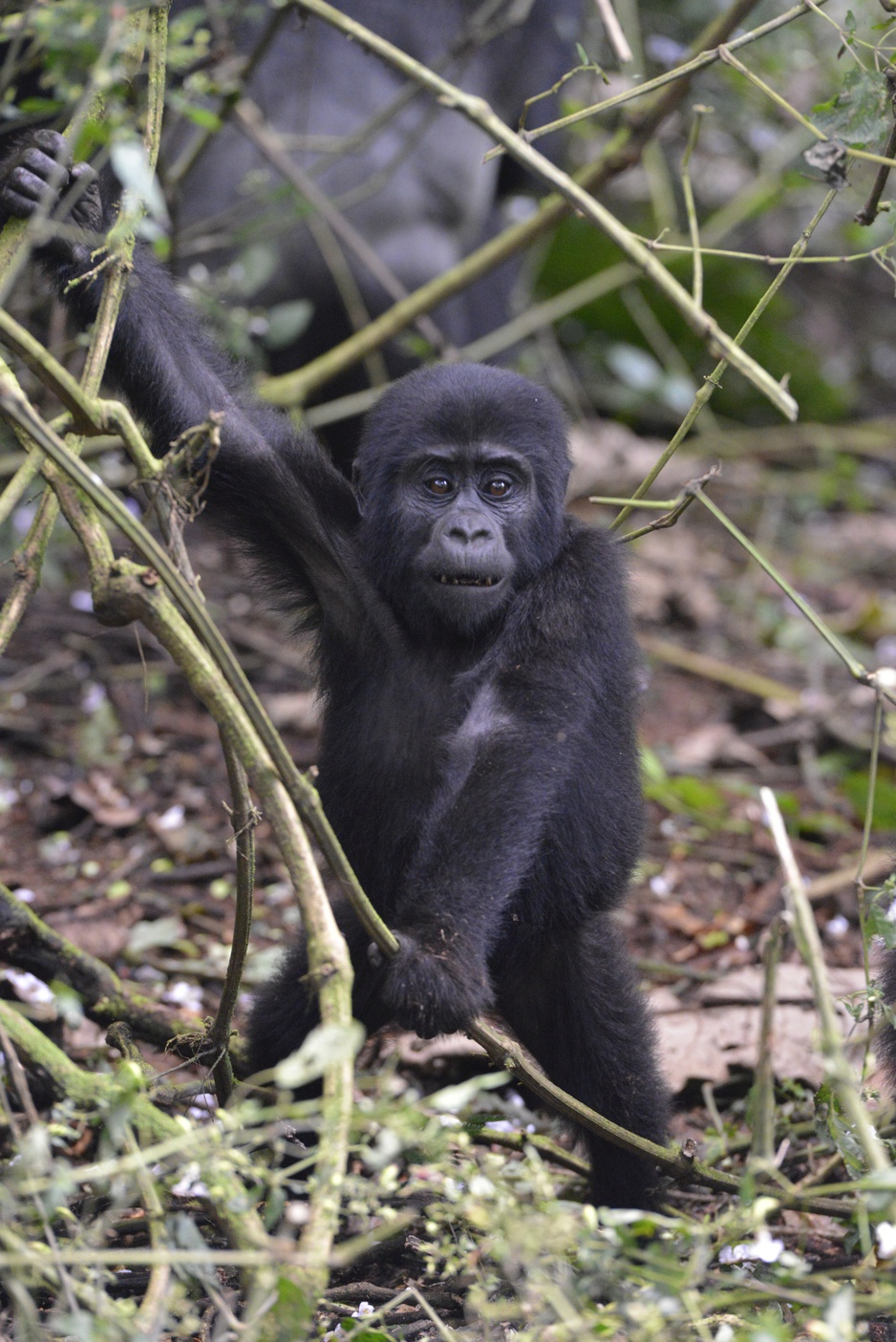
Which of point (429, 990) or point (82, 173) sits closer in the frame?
point (429, 990)

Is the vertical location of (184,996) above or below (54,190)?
below

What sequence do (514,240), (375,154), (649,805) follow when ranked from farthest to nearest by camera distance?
(375,154) → (649,805) → (514,240)

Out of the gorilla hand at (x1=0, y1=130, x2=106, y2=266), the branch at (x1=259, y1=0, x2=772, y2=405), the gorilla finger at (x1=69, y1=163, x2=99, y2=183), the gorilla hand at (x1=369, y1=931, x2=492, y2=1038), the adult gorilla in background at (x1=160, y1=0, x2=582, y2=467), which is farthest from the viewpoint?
the adult gorilla in background at (x1=160, y1=0, x2=582, y2=467)

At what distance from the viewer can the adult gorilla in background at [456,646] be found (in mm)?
2852

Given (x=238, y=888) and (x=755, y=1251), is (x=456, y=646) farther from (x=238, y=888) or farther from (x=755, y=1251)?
(x=755, y=1251)

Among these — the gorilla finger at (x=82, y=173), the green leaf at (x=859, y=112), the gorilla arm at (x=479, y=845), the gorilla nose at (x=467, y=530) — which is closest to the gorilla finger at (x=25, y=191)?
the gorilla finger at (x=82, y=173)

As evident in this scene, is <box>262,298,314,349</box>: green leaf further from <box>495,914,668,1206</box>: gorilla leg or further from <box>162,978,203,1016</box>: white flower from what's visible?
<box>495,914,668,1206</box>: gorilla leg

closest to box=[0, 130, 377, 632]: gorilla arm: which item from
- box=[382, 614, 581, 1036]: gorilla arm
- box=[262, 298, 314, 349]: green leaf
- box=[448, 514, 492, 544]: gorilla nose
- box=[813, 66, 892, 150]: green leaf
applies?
box=[448, 514, 492, 544]: gorilla nose

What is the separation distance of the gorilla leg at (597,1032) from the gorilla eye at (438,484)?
3.36ft

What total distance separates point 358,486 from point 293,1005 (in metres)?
1.19

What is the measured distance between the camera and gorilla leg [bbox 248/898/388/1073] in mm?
2883

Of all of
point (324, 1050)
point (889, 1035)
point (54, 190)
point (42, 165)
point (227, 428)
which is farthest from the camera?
point (227, 428)

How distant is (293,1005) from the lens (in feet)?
9.92

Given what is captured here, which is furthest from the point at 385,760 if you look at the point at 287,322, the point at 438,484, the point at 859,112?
the point at 287,322
